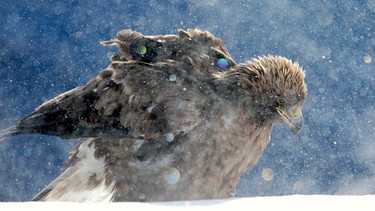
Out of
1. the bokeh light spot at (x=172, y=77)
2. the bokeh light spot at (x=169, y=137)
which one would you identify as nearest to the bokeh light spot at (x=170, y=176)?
the bokeh light spot at (x=169, y=137)

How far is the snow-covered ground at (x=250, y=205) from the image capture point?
1902 mm

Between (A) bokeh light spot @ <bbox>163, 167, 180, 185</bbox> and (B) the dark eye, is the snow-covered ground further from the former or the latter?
(B) the dark eye

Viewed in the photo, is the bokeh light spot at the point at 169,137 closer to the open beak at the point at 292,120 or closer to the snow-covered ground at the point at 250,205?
the open beak at the point at 292,120

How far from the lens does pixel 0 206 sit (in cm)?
186

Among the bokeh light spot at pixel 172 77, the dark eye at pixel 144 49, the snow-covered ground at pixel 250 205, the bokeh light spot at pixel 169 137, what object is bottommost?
the bokeh light spot at pixel 169 137

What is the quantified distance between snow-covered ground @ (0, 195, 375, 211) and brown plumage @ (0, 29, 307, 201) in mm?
2076

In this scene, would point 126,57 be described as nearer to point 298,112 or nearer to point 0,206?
point 298,112

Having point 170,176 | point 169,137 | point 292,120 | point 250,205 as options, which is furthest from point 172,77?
point 250,205

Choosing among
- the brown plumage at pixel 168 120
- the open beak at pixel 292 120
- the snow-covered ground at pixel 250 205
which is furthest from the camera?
the open beak at pixel 292 120

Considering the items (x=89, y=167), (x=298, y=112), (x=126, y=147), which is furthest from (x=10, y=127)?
(x=298, y=112)

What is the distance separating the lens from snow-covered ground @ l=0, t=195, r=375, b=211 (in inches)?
74.9

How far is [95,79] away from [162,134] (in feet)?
3.15

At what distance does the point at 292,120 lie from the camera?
456 cm

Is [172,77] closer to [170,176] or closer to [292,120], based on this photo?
[170,176]
